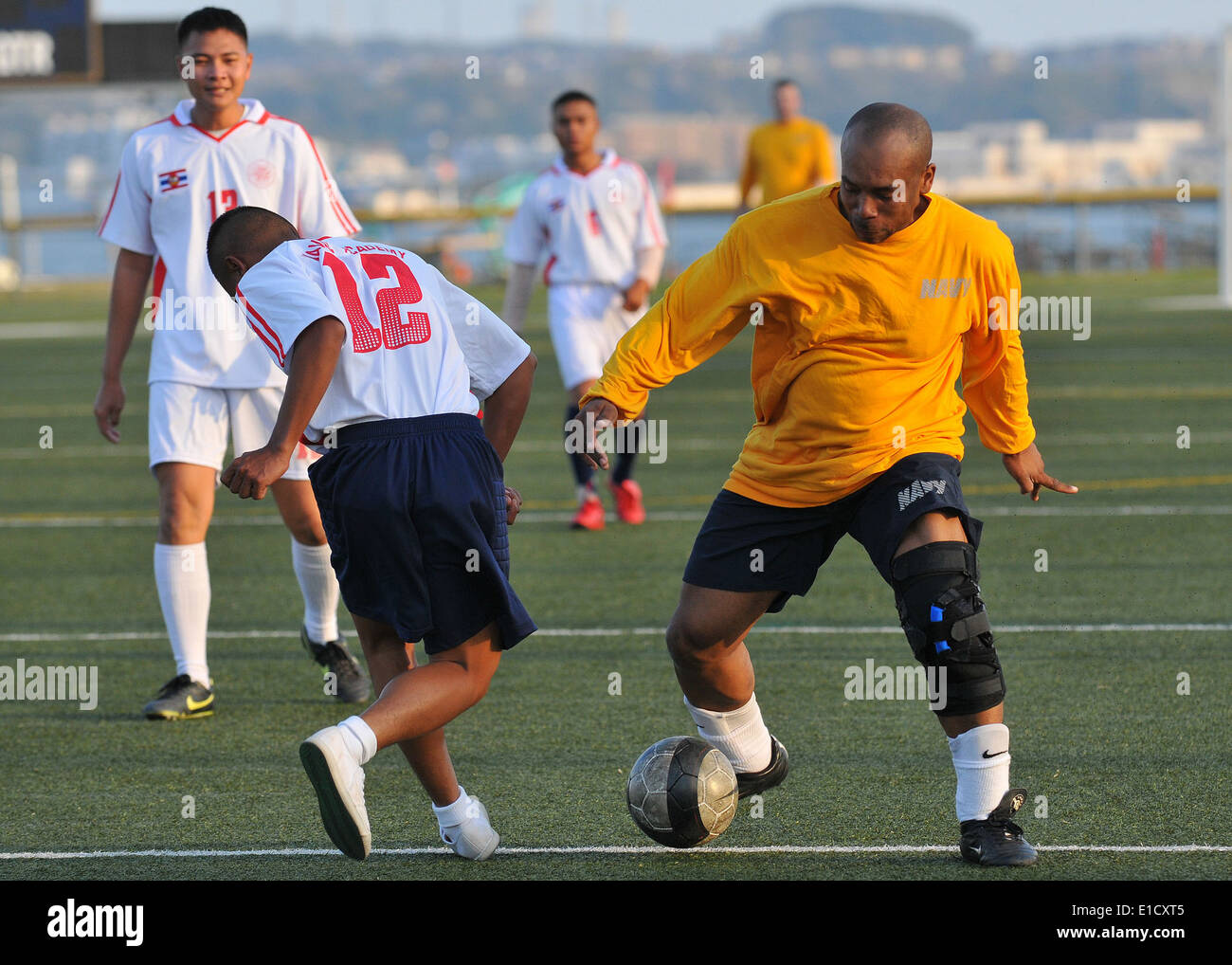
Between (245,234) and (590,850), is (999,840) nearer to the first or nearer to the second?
(590,850)

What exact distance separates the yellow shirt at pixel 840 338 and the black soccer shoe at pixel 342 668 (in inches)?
89.3

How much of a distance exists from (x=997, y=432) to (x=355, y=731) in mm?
1845

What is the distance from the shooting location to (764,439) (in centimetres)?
452

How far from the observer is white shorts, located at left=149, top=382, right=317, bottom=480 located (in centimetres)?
612

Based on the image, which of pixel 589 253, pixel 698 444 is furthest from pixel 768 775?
pixel 698 444

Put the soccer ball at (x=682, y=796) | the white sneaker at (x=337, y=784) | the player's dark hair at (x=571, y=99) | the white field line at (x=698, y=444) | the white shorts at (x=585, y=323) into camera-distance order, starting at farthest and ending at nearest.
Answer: the white field line at (x=698, y=444) < the white shorts at (x=585, y=323) < the player's dark hair at (x=571, y=99) < the soccer ball at (x=682, y=796) < the white sneaker at (x=337, y=784)

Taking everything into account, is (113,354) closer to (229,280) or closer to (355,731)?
(229,280)

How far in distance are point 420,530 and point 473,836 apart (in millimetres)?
839

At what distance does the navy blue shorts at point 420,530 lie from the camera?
4.07 metres

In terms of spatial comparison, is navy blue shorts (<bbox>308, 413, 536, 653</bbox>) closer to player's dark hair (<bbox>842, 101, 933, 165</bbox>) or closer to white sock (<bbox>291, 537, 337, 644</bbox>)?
player's dark hair (<bbox>842, 101, 933, 165</bbox>)

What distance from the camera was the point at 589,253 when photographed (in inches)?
405

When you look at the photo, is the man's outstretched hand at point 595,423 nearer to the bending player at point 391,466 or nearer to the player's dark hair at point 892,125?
the bending player at point 391,466

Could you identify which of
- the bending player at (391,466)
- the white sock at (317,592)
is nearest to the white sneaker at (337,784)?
the bending player at (391,466)

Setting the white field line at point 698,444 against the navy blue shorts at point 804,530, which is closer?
the navy blue shorts at point 804,530
